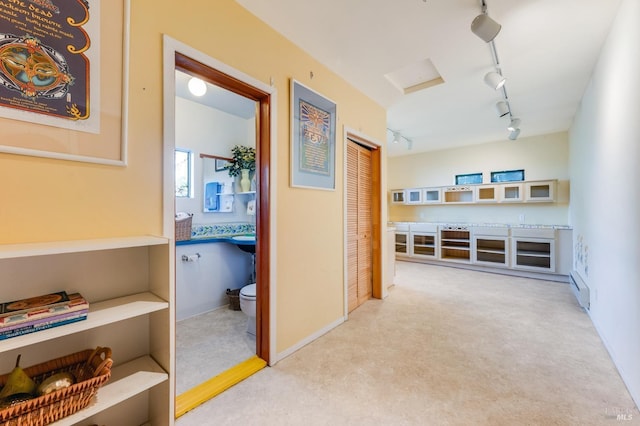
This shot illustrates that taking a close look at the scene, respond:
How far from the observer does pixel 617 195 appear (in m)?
2.01

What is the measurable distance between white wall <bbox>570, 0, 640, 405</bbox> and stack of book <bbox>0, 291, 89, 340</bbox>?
9.62 ft

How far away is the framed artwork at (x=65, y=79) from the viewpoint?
3.29ft

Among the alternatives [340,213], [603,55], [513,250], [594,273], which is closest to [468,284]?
[513,250]

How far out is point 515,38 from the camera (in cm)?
219

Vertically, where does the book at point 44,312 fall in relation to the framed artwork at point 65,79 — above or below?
below

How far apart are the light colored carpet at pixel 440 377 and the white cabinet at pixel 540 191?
258 centimetres

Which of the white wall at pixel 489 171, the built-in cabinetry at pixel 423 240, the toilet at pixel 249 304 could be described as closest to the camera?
the toilet at pixel 249 304

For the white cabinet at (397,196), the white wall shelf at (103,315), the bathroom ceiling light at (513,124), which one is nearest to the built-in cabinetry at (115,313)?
the white wall shelf at (103,315)

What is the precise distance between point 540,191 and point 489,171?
0.98m

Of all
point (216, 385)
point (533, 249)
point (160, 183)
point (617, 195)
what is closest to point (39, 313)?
point (160, 183)

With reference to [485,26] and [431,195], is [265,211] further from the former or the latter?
[431,195]

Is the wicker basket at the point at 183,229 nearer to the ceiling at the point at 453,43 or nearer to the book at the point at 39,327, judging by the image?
the book at the point at 39,327

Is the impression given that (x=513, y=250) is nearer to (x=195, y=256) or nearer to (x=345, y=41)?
(x=345, y=41)

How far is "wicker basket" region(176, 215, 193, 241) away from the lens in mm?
2791
